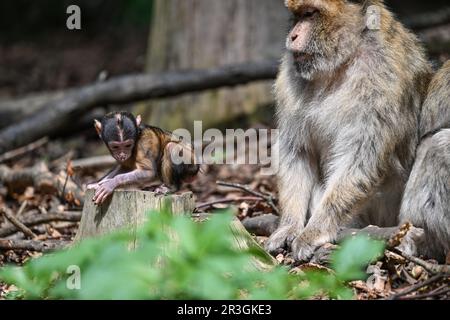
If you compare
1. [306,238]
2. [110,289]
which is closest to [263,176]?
[306,238]

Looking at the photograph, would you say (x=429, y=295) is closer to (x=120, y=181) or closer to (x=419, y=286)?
(x=419, y=286)

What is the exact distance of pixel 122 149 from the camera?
6719 millimetres

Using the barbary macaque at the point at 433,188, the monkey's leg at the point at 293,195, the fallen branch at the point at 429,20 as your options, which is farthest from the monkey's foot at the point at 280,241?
the fallen branch at the point at 429,20

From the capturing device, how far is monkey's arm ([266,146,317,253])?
729cm

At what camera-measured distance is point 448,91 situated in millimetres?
7082

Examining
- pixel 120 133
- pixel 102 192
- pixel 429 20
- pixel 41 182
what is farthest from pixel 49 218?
pixel 429 20

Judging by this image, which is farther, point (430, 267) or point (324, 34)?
point (324, 34)

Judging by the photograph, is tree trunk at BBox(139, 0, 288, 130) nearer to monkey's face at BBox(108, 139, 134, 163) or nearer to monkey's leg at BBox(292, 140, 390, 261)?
monkey's leg at BBox(292, 140, 390, 261)

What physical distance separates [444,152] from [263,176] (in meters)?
4.03

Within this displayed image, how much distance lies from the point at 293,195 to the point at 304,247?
0.77 meters

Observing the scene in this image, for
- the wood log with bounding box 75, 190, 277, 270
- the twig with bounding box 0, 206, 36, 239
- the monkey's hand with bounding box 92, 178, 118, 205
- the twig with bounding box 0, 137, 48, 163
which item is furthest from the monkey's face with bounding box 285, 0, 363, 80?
the twig with bounding box 0, 137, 48, 163

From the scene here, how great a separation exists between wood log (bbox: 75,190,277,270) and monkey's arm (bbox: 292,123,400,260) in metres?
0.84

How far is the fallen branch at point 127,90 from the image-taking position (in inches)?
478
